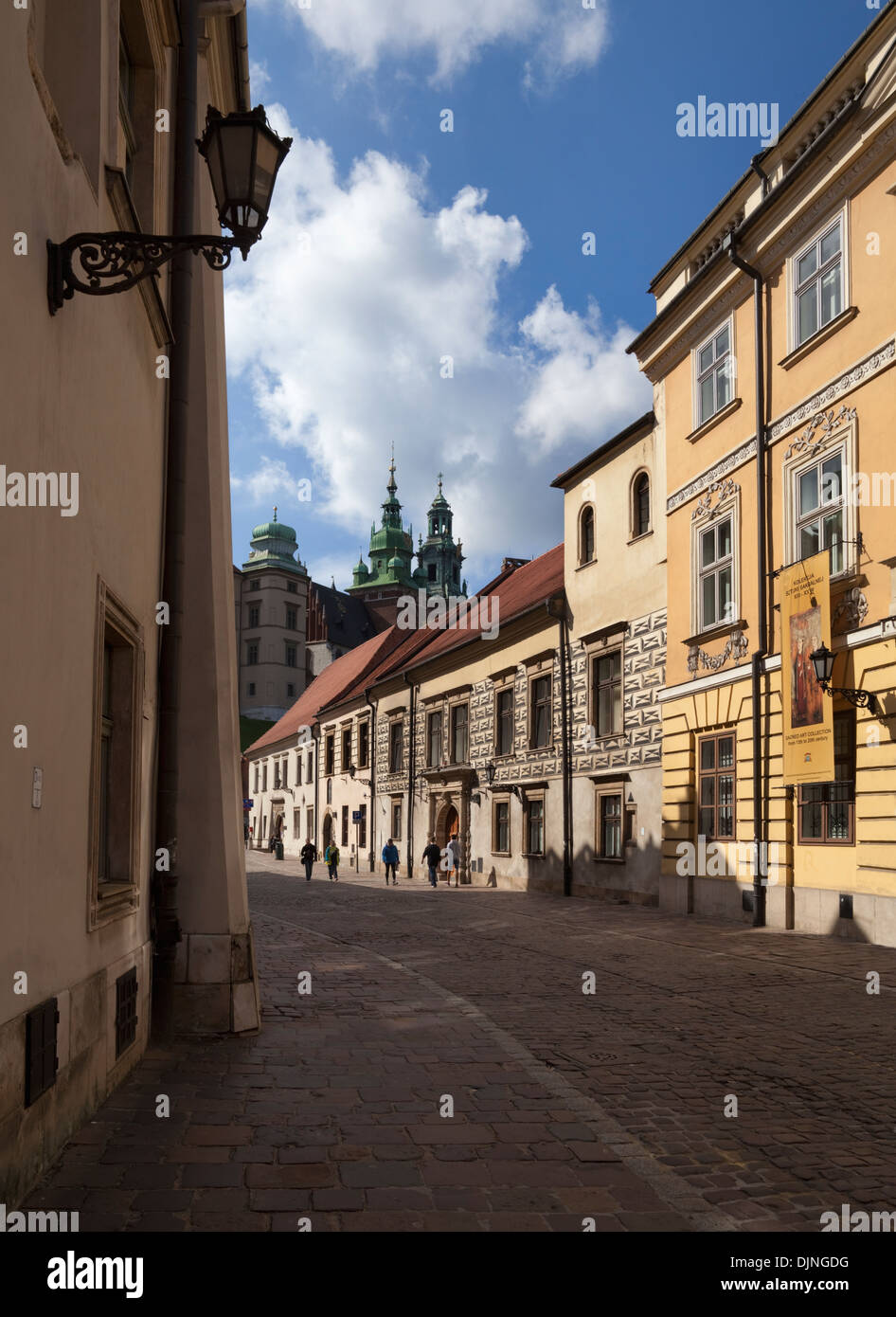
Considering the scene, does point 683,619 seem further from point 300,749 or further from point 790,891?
point 300,749

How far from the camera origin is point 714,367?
808 inches

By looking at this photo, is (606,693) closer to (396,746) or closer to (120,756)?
(396,746)

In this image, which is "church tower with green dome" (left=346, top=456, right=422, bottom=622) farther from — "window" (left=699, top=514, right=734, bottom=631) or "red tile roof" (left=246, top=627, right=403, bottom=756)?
"window" (left=699, top=514, right=734, bottom=631)

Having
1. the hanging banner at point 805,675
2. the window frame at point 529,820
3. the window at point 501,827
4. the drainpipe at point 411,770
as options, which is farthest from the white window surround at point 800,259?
the drainpipe at point 411,770

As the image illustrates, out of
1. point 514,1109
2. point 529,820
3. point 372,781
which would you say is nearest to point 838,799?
point 514,1109

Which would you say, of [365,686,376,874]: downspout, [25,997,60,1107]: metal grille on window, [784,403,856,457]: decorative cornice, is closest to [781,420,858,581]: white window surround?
[784,403,856,457]: decorative cornice

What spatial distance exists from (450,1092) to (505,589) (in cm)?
3014

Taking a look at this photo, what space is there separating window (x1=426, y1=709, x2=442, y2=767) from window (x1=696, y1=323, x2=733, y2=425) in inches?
719

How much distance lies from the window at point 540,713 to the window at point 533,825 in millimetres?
1441

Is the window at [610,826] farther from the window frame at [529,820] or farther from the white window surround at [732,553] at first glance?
the white window surround at [732,553]

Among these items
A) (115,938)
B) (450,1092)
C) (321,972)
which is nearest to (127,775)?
(115,938)

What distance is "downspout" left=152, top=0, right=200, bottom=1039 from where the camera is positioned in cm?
832

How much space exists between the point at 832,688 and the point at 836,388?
14.6ft
